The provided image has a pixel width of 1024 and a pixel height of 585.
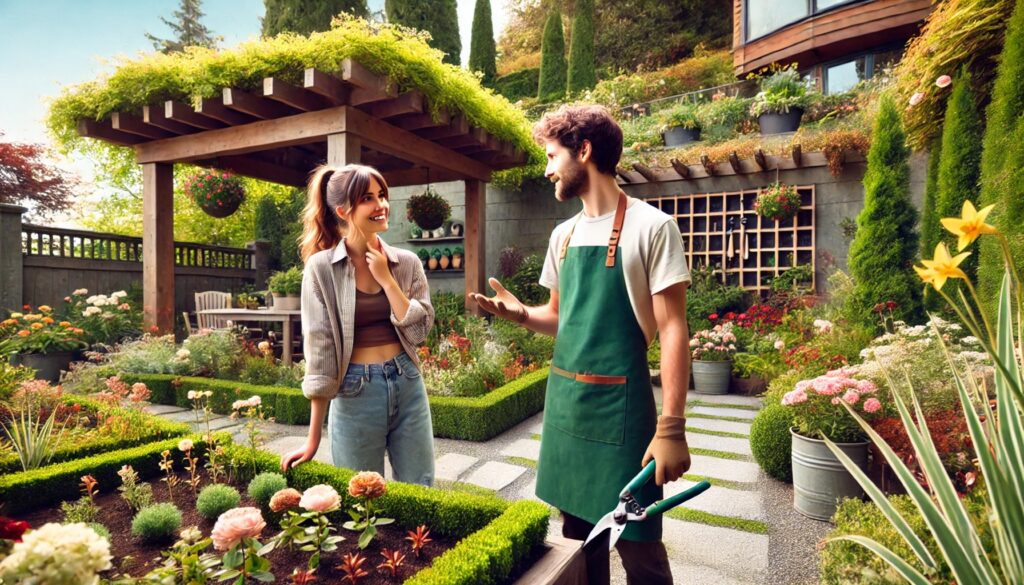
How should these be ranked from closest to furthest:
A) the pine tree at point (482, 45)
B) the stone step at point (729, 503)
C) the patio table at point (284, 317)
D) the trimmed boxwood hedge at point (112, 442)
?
the trimmed boxwood hedge at point (112, 442) < the stone step at point (729, 503) < the patio table at point (284, 317) < the pine tree at point (482, 45)

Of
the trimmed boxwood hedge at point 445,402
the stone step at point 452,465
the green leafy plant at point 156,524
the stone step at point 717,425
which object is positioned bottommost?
the stone step at point 452,465

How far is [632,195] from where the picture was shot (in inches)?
328

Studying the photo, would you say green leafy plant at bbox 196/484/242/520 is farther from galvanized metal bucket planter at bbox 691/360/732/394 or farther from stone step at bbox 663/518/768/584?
galvanized metal bucket planter at bbox 691/360/732/394

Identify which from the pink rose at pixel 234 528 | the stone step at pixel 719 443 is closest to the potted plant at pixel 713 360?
A: the stone step at pixel 719 443

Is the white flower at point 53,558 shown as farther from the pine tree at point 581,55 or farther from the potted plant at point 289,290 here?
the pine tree at point 581,55

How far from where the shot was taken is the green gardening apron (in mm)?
1522

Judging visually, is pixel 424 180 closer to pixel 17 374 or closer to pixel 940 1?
pixel 17 374

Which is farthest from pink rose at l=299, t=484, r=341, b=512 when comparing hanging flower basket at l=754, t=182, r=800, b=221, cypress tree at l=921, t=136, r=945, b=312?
hanging flower basket at l=754, t=182, r=800, b=221

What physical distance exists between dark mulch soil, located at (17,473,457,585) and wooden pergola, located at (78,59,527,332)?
391 cm

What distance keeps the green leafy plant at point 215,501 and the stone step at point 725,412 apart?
4288 millimetres

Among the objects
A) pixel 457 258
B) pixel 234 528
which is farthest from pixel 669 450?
pixel 457 258

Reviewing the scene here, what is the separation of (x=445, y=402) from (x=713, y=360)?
3.42 meters

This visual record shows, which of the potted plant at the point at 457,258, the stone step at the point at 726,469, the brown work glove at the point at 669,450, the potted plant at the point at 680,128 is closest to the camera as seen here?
the brown work glove at the point at 669,450

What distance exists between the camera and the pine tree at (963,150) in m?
3.94
